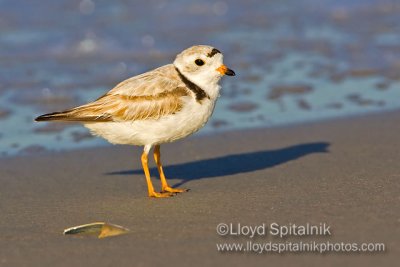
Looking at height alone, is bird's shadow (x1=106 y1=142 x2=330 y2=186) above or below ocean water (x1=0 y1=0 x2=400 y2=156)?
below

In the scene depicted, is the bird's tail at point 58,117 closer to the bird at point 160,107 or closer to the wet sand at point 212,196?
the bird at point 160,107

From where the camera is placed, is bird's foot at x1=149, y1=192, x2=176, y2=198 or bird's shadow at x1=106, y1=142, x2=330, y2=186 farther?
bird's shadow at x1=106, y1=142, x2=330, y2=186

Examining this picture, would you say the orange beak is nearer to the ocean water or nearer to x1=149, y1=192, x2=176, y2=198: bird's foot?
x1=149, y1=192, x2=176, y2=198: bird's foot

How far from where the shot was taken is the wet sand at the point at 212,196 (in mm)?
5406

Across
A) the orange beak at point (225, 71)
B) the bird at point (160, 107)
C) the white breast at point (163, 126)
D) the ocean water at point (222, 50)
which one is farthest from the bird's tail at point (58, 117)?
the ocean water at point (222, 50)

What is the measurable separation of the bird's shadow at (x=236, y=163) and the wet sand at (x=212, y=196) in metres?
0.01

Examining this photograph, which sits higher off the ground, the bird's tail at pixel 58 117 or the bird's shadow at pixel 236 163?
the bird's tail at pixel 58 117

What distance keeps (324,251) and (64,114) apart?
294 cm
